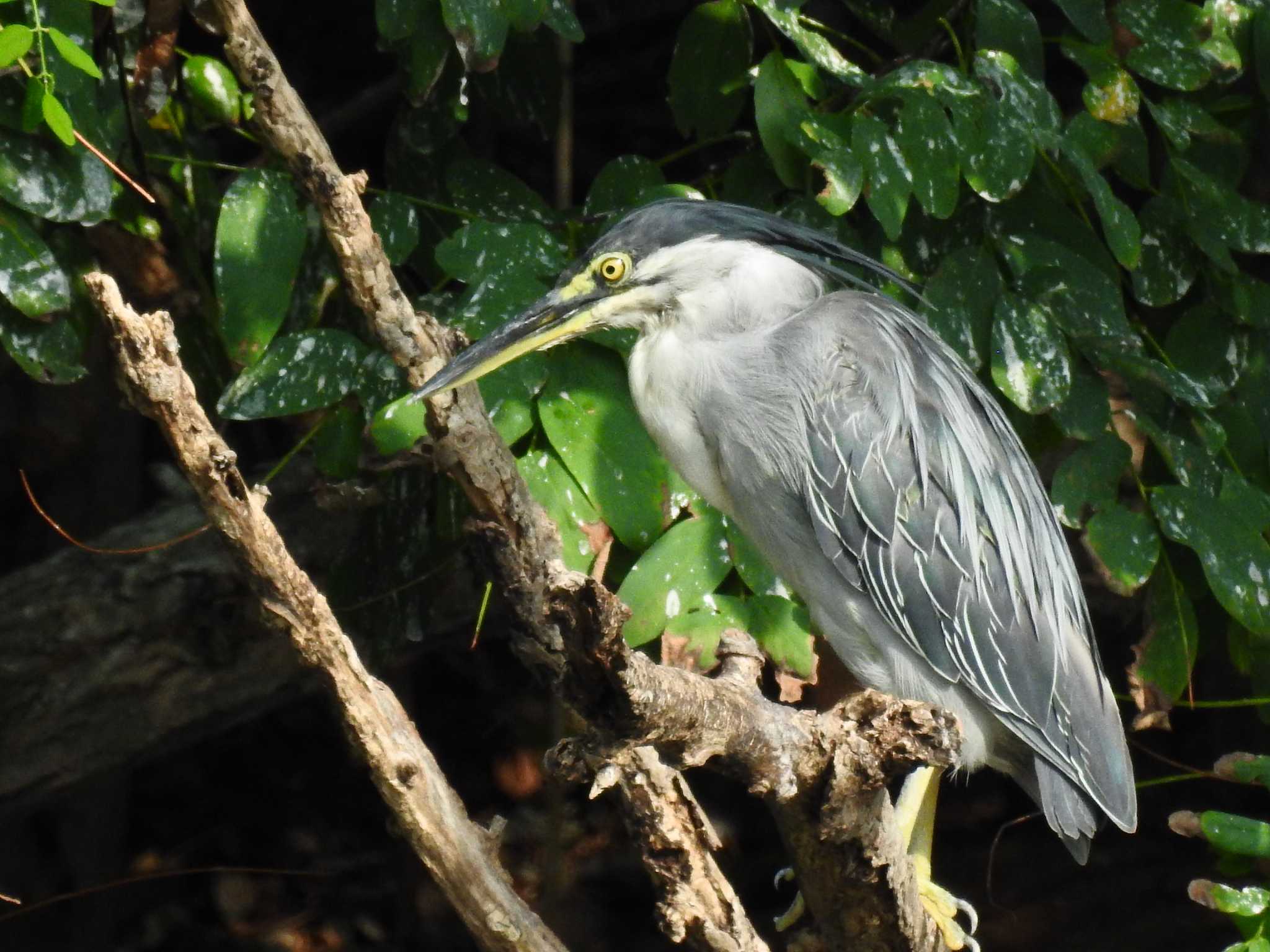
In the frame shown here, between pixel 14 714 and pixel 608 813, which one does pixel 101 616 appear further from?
pixel 608 813

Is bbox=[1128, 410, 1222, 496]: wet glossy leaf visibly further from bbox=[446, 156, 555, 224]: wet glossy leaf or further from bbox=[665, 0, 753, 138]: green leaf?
bbox=[446, 156, 555, 224]: wet glossy leaf

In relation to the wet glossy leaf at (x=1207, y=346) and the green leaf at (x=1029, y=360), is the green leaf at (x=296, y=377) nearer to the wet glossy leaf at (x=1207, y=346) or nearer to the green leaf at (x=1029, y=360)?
the green leaf at (x=1029, y=360)

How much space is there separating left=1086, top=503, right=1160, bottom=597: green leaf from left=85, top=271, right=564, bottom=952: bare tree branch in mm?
951

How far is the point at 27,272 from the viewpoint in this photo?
1.82 m

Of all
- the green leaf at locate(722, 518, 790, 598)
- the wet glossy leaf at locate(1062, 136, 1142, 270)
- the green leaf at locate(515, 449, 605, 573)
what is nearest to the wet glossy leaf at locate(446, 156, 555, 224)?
the green leaf at locate(515, 449, 605, 573)

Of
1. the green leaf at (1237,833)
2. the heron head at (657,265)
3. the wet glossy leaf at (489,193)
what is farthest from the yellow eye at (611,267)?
the green leaf at (1237,833)

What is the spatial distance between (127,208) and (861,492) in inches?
46.5

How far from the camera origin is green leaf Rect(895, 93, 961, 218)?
1947 mm

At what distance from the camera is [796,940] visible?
201 cm

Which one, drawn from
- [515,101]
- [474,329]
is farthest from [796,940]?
[515,101]

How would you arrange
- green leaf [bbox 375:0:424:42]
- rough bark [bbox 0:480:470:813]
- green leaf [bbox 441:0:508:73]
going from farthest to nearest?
1. rough bark [bbox 0:480:470:813]
2. green leaf [bbox 375:0:424:42]
3. green leaf [bbox 441:0:508:73]

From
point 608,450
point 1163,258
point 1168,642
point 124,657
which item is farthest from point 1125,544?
point 124,657

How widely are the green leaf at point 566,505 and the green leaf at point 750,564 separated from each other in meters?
0.22

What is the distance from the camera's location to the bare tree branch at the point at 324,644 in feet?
4.35
